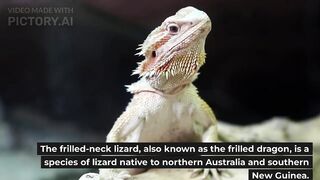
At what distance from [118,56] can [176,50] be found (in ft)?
0.68

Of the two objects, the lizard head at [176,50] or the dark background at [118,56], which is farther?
the dark background at [118,56]

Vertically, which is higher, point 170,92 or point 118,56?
point 118,56

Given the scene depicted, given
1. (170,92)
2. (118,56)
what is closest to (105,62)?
(118,56)

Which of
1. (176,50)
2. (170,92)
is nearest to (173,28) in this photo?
(176,50)

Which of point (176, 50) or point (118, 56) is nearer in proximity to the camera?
point (176, 50)

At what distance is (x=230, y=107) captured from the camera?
5.57ft

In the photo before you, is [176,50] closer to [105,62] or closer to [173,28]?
[173,28]

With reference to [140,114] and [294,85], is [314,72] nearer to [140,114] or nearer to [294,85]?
[294,85]

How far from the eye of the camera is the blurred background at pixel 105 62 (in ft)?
5.23

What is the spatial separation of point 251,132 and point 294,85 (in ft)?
0.88

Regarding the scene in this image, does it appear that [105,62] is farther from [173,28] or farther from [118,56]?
[173,28]

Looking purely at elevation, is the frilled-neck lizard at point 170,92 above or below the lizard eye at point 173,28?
below

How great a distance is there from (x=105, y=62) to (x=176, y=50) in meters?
0.25

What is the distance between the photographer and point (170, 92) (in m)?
1.58
